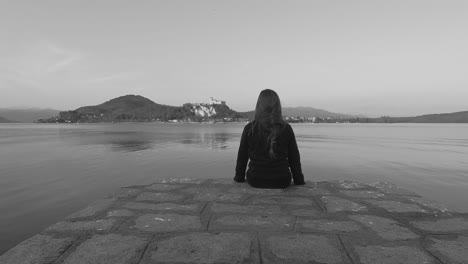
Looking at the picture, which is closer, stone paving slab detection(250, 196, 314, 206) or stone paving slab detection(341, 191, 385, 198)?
stone paving slab detection(250, 196, 314, 206)

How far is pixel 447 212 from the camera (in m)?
4.45

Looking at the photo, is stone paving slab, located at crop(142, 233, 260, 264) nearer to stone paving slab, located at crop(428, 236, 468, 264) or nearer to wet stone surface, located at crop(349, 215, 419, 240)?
wet stone surface, located at crop(349, 215, 419, 240)

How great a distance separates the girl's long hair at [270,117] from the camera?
5.64 meters

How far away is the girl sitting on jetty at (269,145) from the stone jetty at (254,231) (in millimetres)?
419

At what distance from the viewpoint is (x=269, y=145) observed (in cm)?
565

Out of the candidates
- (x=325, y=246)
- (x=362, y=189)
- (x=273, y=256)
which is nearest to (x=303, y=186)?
(x=362, y=189)

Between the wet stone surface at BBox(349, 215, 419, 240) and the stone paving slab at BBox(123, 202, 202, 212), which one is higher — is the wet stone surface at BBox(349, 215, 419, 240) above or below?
above

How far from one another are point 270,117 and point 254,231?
267 centimetres

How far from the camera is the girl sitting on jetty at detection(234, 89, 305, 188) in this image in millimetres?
5656

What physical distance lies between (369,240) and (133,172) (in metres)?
11.4

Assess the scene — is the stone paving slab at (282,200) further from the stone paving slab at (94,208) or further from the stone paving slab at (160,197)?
the stone paving slab at (94,208)

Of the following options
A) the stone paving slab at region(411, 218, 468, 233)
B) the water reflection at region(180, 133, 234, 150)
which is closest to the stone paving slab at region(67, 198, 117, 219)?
the stone paving slab at region(411, 218, 468, 233)

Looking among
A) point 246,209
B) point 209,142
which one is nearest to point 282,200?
point 246,209

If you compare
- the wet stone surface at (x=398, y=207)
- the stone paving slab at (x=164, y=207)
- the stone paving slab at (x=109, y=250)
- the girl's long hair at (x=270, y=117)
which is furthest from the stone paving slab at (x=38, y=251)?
the wet stone surface at (x=398, y=207)
